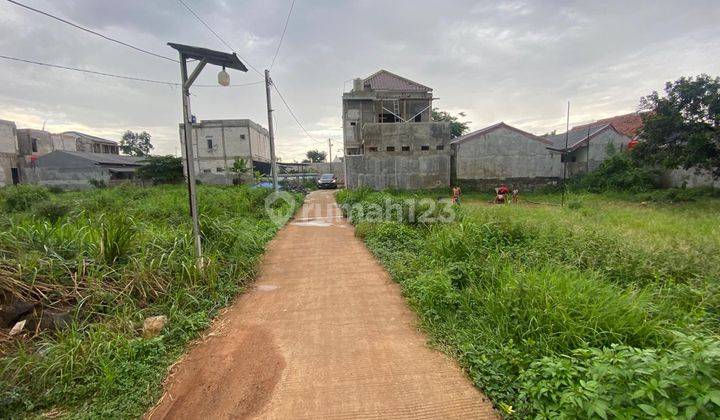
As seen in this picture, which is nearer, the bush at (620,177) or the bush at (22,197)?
the bush at (22,197)

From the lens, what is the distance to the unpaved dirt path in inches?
90.0

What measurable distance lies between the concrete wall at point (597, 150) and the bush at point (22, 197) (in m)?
26.1

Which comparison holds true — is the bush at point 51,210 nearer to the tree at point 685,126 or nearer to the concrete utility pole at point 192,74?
the concrete utility pole at point 192,74

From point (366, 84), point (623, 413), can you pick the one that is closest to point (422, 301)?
point (623, 413)

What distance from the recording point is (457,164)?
17.7m

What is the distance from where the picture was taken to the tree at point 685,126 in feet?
39.1

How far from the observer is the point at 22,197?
11469 millimetres

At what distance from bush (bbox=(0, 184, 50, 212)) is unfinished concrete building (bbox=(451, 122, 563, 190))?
1873 centimetres

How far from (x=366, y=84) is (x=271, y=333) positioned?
25810 mm

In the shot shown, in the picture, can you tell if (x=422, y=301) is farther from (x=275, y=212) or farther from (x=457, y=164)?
(x=457, y=164)

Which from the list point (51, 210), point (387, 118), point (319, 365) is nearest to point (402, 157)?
point (387, 118)

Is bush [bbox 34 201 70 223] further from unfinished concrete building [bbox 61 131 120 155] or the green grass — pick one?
unfinished concrete building [bbox 61 131 120 155]

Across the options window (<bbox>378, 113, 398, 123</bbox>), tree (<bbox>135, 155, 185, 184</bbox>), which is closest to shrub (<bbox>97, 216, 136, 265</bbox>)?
window (<bbox>378, 113, 398, 123</bbox>)

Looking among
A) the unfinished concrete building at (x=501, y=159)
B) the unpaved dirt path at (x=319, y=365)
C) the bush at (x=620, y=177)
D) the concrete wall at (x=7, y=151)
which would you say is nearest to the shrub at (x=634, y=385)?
the unpaved dirt path at (x=319, y=365)
